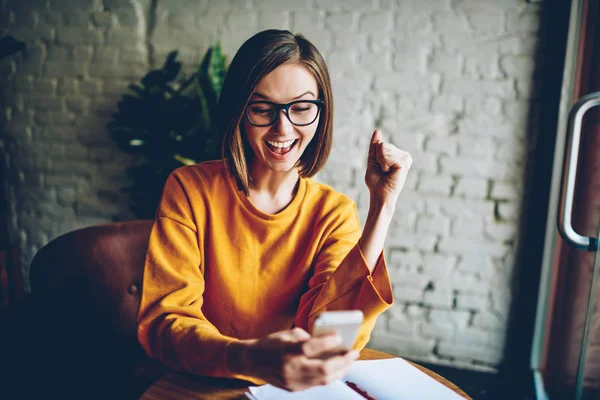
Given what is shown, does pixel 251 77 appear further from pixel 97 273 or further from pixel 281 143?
pixel 97 273

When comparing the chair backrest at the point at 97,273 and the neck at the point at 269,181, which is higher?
the neck at the point at 269,181

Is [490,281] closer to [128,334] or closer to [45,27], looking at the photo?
[128,334]

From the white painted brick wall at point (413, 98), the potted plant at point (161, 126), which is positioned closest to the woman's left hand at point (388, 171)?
the white painted brick wall at point (413, 98)

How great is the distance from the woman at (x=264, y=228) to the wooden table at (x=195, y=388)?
1.3 inches

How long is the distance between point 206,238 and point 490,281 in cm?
162

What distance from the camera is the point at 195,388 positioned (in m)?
0.86

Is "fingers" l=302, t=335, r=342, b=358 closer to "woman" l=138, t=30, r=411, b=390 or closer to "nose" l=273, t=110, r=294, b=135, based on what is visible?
"woman" l=138, t=30, r=411, b=390

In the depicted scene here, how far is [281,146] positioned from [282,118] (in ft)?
0.30

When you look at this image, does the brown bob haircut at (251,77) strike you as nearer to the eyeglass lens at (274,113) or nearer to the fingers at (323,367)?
the eyeglass lens at (274,113)

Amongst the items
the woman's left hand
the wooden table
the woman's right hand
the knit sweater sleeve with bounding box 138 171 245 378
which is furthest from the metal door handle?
the knit sweater sleeve with bounding box 138 171 245 378

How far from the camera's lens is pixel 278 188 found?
4.11 ft

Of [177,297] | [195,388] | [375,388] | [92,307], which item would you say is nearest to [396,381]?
[375,388]

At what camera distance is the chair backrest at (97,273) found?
1.18m

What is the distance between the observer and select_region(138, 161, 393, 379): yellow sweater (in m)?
0.99
